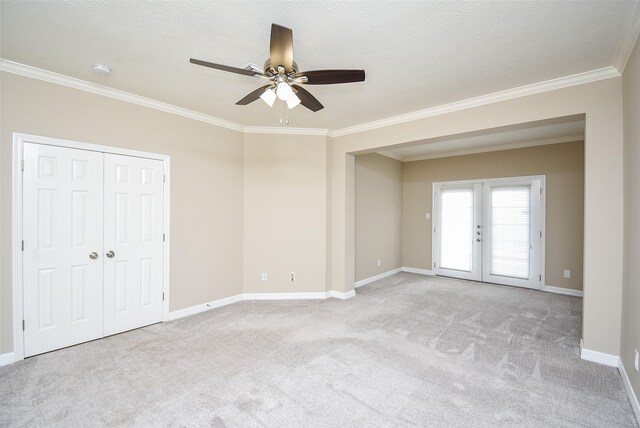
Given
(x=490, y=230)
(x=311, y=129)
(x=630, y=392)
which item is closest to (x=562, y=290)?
(x=490, y=230)

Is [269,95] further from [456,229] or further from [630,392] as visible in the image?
[456,229]

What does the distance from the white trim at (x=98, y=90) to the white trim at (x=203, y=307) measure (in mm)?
2615

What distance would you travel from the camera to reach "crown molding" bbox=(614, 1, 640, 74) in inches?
74.9

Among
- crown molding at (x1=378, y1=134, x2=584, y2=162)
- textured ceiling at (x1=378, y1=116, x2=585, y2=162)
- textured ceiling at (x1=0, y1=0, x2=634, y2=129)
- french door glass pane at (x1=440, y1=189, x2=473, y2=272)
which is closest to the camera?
textured ceiling at (x1=0, y1=0, x2=634, y2=129)

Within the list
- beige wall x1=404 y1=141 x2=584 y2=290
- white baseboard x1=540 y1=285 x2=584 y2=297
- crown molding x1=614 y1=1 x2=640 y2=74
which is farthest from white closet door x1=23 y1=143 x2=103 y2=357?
white baseboard x1=540 y1=285 x2=584 y2=297

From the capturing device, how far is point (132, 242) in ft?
11.0

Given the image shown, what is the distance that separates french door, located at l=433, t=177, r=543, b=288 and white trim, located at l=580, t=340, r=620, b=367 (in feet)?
9.64

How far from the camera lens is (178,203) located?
147 inches

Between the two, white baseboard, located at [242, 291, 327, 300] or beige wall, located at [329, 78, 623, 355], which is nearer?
beige wall, located at [329, 78, 623, 355]

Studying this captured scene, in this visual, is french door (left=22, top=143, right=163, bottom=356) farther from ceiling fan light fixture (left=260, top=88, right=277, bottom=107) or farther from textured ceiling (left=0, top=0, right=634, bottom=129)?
ceiling fan light fixture (left=260, top=88, right=277, bottom=107)

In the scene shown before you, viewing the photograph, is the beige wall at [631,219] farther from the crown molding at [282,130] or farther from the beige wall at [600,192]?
the crown molding at [282,130]

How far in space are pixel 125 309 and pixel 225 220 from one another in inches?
64.9

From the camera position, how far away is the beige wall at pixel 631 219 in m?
2.07

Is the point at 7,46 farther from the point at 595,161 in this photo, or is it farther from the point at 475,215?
the point at 475,215
